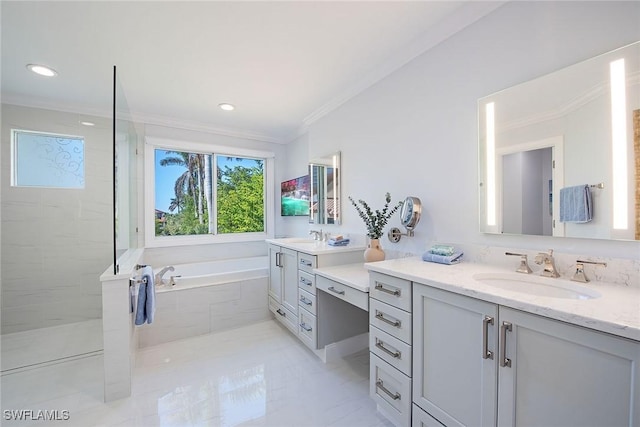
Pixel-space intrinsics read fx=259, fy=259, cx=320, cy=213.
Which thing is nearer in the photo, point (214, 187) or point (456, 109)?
point (456, 109)

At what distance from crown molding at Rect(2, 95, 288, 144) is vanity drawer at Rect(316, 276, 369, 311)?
2.21m

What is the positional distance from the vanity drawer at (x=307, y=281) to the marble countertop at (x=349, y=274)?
4.5 inches

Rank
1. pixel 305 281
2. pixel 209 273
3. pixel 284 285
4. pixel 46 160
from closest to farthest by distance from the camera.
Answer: pixel 305 281
pixel 284 285
pixel 46 160
pixel 209 273

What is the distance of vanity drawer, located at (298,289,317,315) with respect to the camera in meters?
2.23

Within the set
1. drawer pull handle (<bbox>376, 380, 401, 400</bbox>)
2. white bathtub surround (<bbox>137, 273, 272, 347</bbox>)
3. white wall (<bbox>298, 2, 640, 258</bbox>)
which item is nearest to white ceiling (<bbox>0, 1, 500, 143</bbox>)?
white wall (<bbox>298, 2, 640, 258</bbox>)

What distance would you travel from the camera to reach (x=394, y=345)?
4.75 feet

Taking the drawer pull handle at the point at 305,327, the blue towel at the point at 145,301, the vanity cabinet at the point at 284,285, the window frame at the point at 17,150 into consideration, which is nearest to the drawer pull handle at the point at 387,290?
the drawer pull handle at the point at 305,327

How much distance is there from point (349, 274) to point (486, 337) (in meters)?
1.06

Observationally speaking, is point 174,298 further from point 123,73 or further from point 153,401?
point 123,73

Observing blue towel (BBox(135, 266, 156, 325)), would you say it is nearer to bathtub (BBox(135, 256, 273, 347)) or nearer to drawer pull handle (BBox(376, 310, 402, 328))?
bathtub (BBox(135, 256, 273, 347))

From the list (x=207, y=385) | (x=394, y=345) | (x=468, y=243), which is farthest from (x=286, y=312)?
(x=468, y=243)

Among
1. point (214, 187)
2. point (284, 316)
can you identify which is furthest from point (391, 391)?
point (214, 187)

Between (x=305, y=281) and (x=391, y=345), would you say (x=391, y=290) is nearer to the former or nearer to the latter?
(x=391, y=345)

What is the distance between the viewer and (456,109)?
5.65 ft
